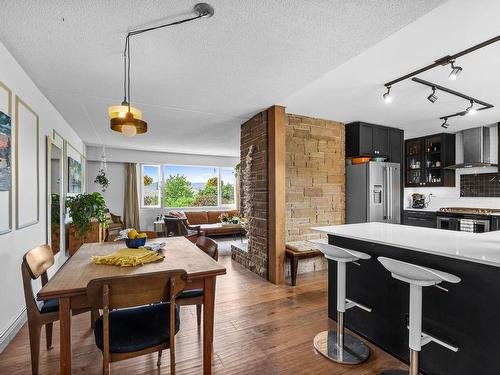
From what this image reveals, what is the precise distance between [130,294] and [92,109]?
3310 mm

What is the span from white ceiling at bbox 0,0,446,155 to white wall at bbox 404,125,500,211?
2.35 metres

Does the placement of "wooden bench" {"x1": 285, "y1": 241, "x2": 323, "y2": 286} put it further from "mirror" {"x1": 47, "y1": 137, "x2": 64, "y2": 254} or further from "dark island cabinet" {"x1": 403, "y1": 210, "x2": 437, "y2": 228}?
"dark island cabinet" {"x1": 403, "y1": 210, "x2": 437, "y2": 228}

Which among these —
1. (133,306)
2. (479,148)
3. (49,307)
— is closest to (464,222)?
(479,148)

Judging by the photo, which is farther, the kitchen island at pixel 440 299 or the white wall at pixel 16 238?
the white wall at pixel 16 238

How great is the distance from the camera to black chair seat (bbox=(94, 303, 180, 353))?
1.45 m

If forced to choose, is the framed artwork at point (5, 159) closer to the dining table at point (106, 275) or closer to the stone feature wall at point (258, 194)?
the dining table at point (106, 275)

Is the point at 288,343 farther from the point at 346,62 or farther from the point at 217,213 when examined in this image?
the point at 217,213

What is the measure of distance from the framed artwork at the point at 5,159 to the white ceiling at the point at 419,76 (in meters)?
2.77

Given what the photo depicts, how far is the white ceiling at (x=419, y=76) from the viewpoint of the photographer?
72.4 inches

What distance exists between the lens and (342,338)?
83.9 inches

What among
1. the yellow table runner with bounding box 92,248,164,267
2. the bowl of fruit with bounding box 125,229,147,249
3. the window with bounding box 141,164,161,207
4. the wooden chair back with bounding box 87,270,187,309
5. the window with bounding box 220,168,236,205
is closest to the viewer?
the wooden chair back with bounding box 87,270,187,309

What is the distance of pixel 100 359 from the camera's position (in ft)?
6.48

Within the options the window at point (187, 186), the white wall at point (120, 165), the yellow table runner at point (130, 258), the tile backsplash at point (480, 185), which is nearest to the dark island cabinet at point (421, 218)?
the tile backsplash at point (480, 185)

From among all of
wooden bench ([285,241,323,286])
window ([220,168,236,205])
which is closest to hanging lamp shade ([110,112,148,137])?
wooden bench ([285,241,323,286])
